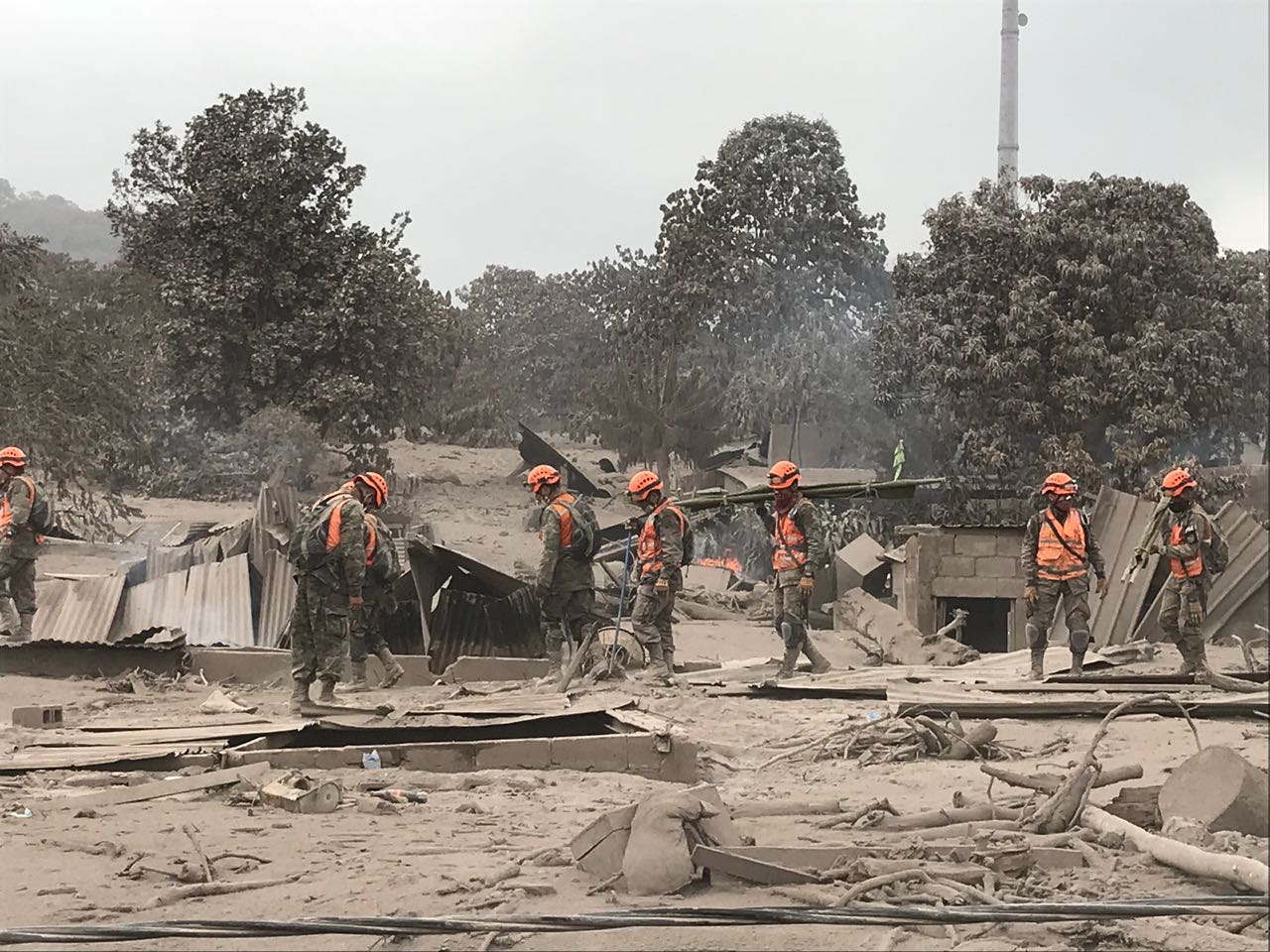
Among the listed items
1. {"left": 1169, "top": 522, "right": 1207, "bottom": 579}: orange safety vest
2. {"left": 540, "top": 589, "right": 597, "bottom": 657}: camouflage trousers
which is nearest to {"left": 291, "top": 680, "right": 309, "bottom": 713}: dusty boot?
{"left": 540, "top": 589, "right": 597, "bottom": 657}: camouflage trousers

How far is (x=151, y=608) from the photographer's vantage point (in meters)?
11.8

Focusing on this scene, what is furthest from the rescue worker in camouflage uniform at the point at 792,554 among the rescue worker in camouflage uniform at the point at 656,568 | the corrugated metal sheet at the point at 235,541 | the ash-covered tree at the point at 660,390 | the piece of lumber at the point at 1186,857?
the ash-covered tree at the point at 660,390

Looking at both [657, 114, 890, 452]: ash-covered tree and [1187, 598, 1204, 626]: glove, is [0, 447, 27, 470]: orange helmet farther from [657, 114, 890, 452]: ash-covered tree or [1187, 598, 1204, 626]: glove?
[657, 114, 890, 452]: ash-covered tree

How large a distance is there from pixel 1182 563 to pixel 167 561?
8633 mm

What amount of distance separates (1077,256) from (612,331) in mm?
14218

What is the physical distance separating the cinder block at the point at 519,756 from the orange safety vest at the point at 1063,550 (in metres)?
4.10

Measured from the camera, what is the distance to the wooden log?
6735 millimetres

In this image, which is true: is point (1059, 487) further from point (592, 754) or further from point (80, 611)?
point (80, 611)

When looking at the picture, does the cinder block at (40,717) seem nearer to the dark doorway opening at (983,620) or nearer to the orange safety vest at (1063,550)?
the orange safety vest at (1063,550)

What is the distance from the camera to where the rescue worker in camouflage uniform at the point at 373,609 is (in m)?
9.45

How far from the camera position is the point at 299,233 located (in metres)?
23.5

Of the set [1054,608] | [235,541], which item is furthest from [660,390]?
[1054,608]

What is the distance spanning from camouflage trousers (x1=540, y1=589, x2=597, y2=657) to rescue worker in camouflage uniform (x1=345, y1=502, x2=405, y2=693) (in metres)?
1.05

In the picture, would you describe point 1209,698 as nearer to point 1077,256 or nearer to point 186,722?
point 186,722
